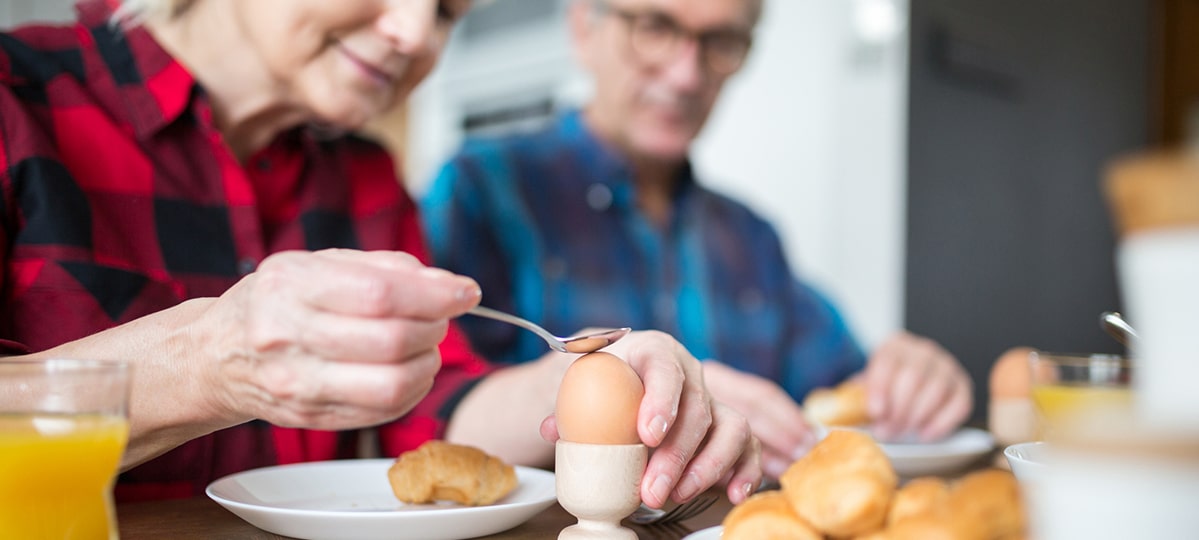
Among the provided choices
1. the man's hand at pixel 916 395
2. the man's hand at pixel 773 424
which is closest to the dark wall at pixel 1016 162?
the man's hand at pixel 916 395

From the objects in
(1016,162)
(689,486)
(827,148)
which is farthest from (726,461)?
(1016,162)

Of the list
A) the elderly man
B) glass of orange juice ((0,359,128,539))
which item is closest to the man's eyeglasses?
the elderly man

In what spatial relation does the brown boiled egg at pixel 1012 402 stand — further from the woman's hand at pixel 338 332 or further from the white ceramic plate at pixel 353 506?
the woman's hand at pixel 338 332

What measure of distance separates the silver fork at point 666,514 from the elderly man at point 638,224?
1.05 m

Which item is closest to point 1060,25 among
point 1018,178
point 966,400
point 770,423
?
point 1018,178

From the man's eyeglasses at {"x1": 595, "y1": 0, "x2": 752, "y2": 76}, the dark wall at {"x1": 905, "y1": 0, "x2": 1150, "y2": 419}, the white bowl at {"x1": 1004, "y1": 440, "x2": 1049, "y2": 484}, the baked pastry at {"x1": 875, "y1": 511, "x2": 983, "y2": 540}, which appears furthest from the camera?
the dark wall at {"x1": 905, "y1": 0, "x2": 1150, "y2": 419}

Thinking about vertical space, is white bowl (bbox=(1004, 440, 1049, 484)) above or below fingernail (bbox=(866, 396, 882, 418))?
above

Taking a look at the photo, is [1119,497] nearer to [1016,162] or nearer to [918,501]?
[918,501]

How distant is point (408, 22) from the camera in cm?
119

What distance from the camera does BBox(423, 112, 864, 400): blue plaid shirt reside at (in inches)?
77.3

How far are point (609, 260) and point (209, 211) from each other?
1044 mm

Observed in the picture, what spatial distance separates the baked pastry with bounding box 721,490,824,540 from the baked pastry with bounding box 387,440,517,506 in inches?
12.3

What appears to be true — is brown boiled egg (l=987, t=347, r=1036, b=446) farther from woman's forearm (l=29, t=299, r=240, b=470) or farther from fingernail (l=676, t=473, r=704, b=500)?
woman's forearm (l=29, t=299, r=240, b=470)

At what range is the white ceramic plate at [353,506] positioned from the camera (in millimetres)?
702
